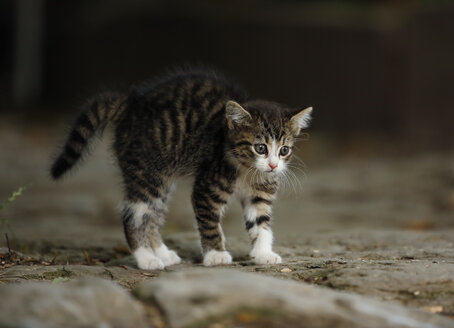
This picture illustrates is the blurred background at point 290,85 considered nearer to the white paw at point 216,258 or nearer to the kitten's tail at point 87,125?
the kitten's tail at point 87,125

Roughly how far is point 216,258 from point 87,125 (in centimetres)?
142

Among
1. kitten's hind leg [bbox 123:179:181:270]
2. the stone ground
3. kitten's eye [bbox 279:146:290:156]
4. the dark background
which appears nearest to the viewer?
the stone ground

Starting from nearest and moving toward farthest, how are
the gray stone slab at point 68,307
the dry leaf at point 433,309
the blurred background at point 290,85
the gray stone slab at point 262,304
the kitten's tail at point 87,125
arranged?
the gray stone slab at point 68,307 < the gray stone slab at point 262,304 < the dry leaf at point 433,309 < the kitten's tail at point 87,125 < the blurred background at point 290,85

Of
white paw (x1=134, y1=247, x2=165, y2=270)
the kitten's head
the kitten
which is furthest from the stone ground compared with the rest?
the kitten's head

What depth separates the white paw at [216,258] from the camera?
484cm

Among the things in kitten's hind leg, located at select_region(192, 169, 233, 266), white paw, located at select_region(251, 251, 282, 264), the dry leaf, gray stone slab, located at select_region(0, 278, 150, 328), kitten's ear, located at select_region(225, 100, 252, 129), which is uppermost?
kitten's ear, located at select_region(225, 100, 252, 129)

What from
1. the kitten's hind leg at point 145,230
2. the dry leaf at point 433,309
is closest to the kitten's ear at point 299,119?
the kitten's hind leg at point 145,230

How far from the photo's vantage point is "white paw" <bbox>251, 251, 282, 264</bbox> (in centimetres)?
471

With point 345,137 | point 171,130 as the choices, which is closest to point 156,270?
point 171,130

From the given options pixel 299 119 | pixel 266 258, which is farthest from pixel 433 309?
pixel 299 119

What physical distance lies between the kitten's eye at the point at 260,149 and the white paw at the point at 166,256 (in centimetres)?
101

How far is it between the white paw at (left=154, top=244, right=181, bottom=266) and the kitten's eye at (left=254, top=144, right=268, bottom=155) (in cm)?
101

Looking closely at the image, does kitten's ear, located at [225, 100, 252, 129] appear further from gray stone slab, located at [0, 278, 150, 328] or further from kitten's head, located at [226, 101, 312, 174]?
gray stone slab, located at [0, 278, 150, 328]

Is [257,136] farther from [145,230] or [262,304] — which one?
[262,304]
